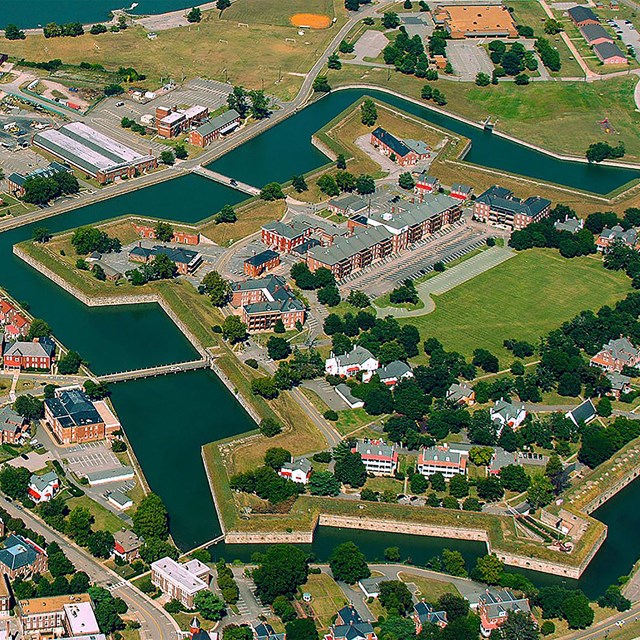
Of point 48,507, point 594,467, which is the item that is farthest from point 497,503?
point 48,507

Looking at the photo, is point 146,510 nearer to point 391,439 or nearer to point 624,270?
point 391,439

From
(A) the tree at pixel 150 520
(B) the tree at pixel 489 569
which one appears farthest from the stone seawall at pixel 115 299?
(B) the tree at pixel 489 569

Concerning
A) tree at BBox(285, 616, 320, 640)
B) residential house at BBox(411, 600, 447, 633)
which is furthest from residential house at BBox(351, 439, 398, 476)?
tree at BBox(285, 616, 320, 640)

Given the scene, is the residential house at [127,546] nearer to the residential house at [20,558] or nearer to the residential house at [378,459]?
the residential house at [20,558]

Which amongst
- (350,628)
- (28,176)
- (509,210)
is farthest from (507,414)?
(28,176)

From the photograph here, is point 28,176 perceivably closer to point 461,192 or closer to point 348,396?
point 461,192

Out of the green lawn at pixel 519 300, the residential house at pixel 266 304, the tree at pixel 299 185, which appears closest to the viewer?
the residential house at pixel 266 304
